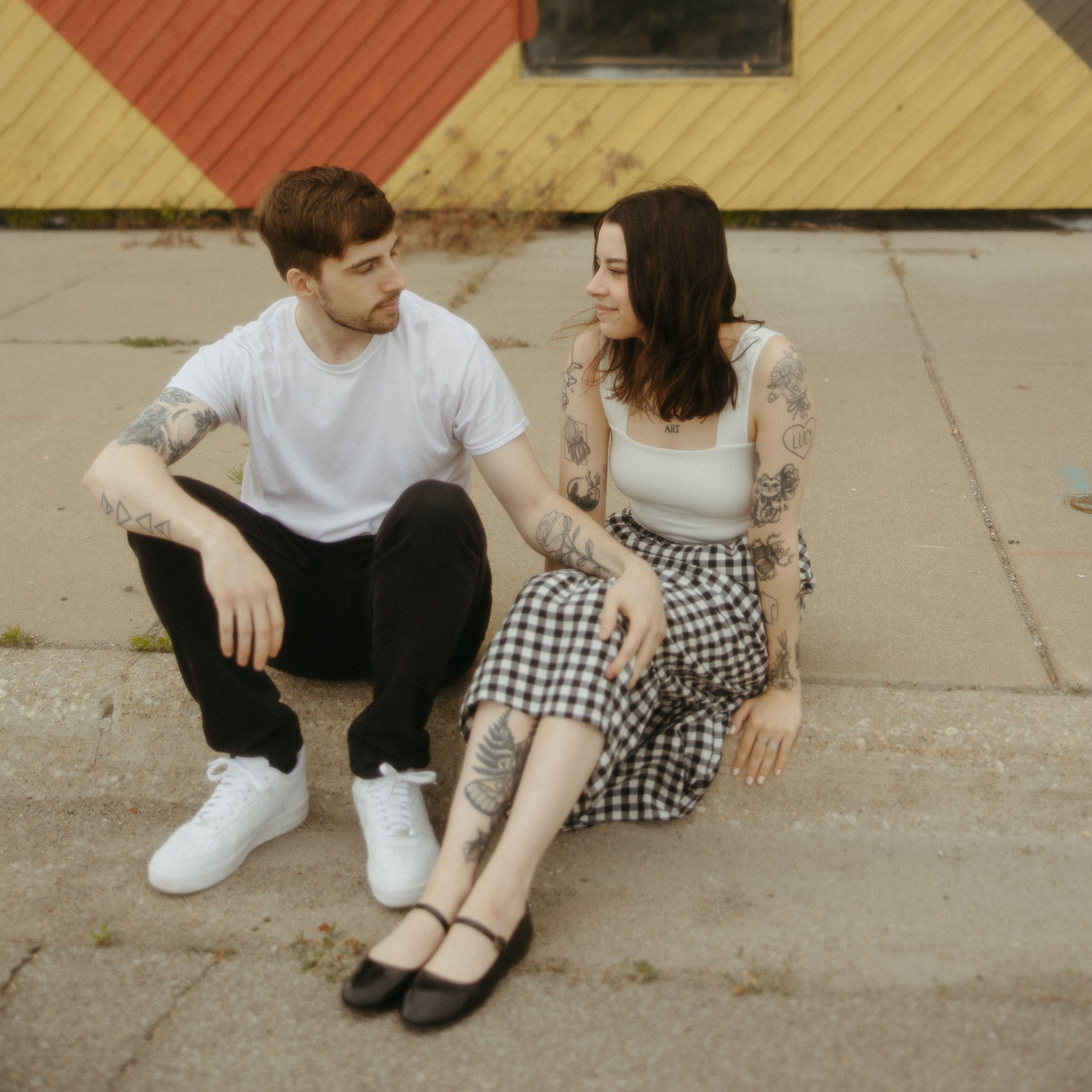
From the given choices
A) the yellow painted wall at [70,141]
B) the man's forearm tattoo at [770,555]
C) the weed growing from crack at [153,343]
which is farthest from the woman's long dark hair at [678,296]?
the yellow painted wall at [70,141]

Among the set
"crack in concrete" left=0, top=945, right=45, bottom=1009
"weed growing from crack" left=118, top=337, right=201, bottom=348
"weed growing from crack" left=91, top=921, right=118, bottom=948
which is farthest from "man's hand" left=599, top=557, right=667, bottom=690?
"weed growing from crack" left=118, top=337, right=201, bottom=348

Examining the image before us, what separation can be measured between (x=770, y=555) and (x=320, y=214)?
1089mm

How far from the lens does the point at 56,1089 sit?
67.7 inches

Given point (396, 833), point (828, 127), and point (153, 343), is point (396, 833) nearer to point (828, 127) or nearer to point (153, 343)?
point (153, 343)

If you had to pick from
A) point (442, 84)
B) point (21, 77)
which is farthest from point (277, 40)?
point (21, 77)

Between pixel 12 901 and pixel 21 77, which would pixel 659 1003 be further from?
pixel 21 77

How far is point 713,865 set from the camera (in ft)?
7.11

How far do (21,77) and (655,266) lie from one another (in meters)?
5.69

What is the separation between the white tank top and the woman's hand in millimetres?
354

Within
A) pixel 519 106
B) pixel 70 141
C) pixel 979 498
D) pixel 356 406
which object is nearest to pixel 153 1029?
pixel 356 406

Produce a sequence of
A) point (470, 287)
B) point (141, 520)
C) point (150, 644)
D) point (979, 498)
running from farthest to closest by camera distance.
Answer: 1. point (470, 287)
2. point (979, 498)
3. point (150, 644)
4. point (141, 520)

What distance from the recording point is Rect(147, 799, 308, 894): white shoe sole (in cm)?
211

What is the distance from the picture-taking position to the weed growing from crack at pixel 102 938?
201 cm

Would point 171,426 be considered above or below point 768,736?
above
